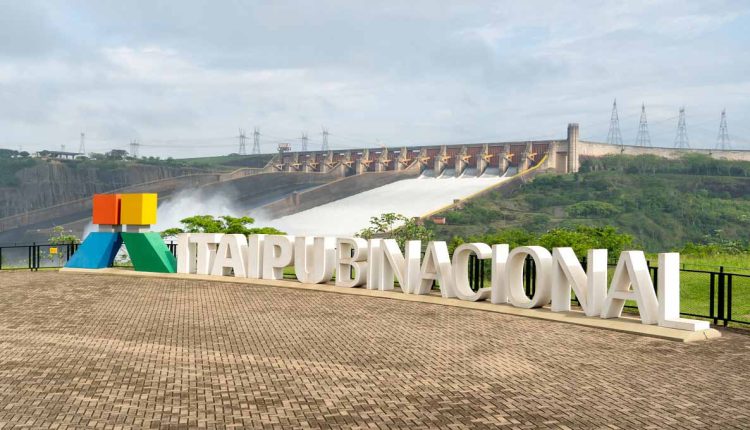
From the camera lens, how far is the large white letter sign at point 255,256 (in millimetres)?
24844

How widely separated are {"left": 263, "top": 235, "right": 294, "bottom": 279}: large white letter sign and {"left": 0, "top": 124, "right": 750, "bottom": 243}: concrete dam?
188ft

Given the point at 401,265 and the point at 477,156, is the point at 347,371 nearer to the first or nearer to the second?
the point at 401,265

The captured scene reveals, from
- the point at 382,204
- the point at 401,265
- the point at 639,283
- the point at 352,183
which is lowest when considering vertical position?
the point at 401,265

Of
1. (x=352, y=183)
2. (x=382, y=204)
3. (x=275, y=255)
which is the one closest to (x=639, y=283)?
(x=275, y=255)

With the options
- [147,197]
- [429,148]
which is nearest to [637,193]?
[429,148]

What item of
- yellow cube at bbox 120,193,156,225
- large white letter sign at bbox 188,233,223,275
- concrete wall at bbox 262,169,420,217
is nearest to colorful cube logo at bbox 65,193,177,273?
yellow cube at bbox 120,193,156,225

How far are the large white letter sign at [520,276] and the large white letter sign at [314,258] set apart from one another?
6937 millimetres

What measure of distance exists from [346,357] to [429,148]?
94259 mm

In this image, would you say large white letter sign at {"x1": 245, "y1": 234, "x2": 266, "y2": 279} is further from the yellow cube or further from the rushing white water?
the rushing white water

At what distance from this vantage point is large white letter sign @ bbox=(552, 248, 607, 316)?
16.2m

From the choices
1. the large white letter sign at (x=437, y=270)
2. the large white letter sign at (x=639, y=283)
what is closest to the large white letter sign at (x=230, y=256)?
the large white letter sign at (x=437, y=270)

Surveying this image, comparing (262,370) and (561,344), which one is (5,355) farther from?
(561,344)

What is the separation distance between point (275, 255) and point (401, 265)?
18.0 feet

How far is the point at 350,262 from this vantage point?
22.4 metres
